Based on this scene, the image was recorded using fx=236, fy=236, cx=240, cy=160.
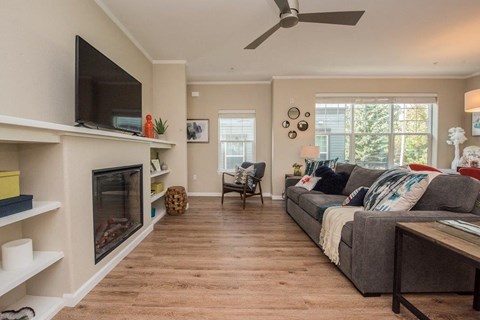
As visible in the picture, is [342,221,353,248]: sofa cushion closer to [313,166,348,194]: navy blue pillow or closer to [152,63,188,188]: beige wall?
[313,166,348,194]: navy blue pillow

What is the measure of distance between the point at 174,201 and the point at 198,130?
6.84 ft

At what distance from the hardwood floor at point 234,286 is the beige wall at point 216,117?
8.14ft

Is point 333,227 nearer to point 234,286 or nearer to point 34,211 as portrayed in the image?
point 234,286

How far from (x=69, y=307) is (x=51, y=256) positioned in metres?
0.37

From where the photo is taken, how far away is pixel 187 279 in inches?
74.6

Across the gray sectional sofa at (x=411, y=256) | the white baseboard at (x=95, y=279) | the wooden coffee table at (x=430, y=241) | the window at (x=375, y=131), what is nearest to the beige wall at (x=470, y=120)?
the window at (x=375, y=131)

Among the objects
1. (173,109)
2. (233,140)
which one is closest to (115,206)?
(173,109)

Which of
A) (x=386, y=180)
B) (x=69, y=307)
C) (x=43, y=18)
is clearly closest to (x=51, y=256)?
(x=69, y=307)

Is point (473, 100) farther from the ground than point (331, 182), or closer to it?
farther from the ground

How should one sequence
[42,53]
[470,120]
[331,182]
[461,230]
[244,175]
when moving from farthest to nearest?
[470,120] → [244,175] → [331,182] → [42,53] → [461,230]

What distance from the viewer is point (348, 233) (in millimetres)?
1848

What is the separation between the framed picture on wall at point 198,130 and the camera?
17.4 ft

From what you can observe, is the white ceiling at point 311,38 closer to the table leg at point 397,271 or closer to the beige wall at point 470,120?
the beige wall at point 470,120

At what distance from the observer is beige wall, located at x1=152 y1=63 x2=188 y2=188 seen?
4.05 metres
